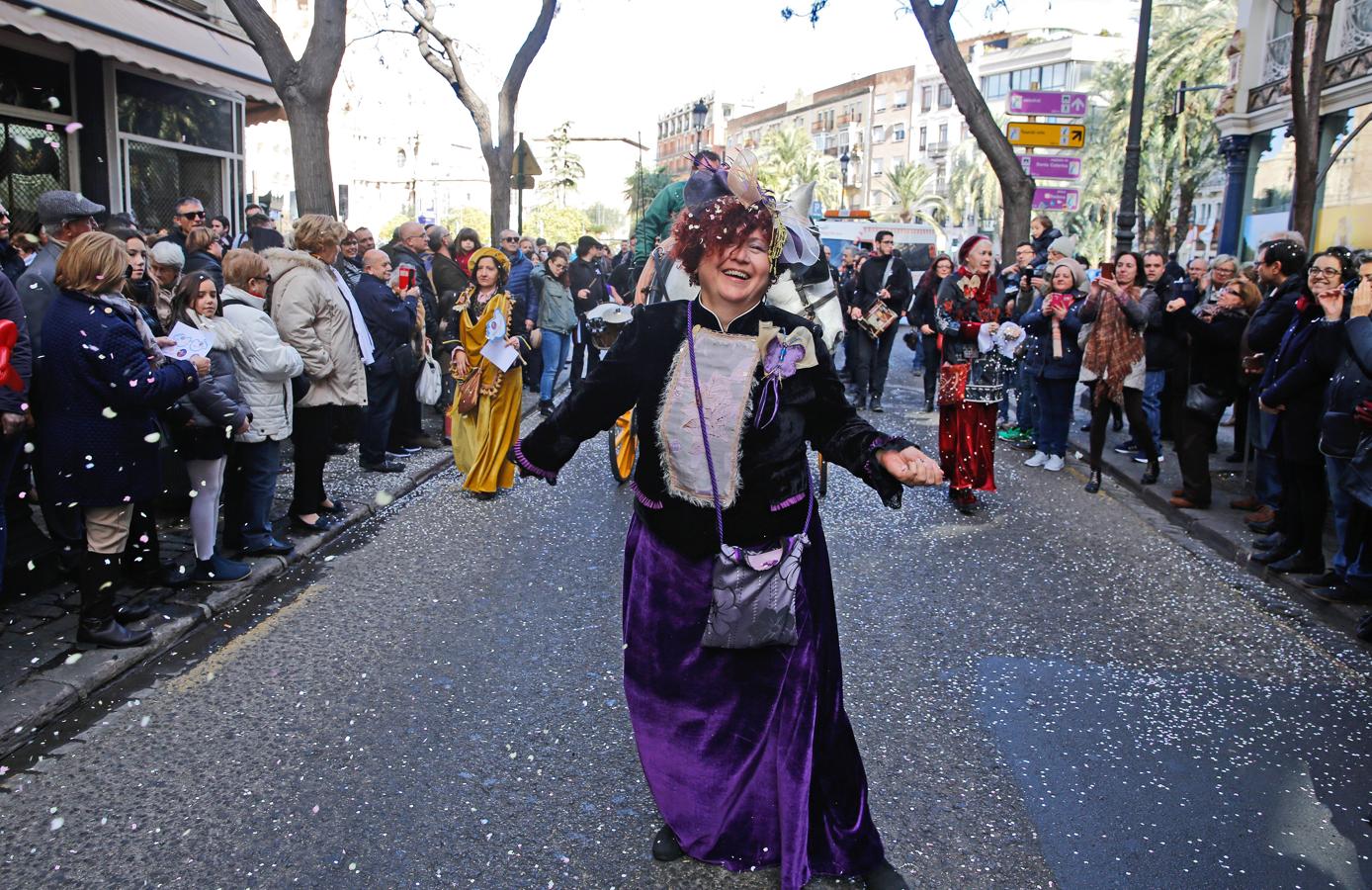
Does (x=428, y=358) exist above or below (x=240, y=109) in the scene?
below

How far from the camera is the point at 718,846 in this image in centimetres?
315

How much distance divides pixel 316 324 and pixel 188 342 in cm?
167

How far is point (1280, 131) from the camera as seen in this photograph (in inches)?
833

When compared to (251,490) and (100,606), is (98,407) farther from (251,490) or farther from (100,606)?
(251,490)

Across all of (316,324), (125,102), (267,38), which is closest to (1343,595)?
(316,324)

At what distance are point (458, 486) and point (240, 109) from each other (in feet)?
36.4

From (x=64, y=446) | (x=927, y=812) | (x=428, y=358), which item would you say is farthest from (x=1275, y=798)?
(x=428, y=358)

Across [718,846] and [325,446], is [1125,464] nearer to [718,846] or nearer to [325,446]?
[325,446]

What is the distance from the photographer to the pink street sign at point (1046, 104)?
15.6 metres

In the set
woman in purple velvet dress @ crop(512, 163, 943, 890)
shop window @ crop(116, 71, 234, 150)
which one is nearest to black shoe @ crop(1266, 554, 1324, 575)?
woman in purple velvet dress @ crop(512, 163, 943, 890)

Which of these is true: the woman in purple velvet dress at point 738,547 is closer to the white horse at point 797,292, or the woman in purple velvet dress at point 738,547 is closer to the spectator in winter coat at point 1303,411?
the white horse at point 797,292

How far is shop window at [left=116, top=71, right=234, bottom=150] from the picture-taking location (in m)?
14.0

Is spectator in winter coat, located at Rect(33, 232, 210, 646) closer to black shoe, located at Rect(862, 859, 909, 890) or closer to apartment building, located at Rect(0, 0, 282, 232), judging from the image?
black shoe, located at Rect(862, 859, 909, 890)

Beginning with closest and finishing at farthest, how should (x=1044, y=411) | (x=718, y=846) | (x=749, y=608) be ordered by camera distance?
(x=749, y=608) → (x=718, y=846) → (x=1044, y=411)
